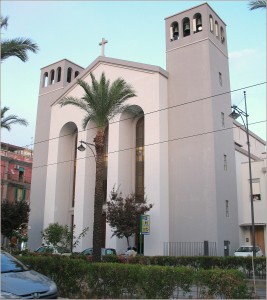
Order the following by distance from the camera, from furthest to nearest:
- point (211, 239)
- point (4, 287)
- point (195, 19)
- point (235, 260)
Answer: point (195, 19) < point (211, 239) < point (235, 260) < point (4, 287)

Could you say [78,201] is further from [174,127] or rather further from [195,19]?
[195,19]

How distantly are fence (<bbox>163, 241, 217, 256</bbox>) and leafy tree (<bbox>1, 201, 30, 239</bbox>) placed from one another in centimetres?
1697

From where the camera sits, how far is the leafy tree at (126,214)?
92.7 feet

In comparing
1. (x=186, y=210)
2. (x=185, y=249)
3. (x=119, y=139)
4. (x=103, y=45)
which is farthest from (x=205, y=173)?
(x=103, y=45)

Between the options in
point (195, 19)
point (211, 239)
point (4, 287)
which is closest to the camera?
point (4, 287)

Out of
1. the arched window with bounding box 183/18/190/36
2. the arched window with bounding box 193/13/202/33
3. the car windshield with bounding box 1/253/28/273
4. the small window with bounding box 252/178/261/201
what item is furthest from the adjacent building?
the car windshield with bounding box 1/253/28/273

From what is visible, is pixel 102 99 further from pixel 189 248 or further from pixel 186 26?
pixel 186 26

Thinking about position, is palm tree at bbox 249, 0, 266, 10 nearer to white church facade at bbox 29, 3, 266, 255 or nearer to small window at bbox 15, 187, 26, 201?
white church facade at bbox 29, 3, 266, 255

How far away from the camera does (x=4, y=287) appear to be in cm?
922

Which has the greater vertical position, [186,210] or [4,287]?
[186,210]

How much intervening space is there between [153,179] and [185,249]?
18.3 feet

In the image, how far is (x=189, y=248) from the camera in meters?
28.3

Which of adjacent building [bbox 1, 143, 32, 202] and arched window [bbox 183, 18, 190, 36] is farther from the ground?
arched window [bbox 183, 18, 190, 36]

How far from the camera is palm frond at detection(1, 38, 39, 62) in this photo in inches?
733
